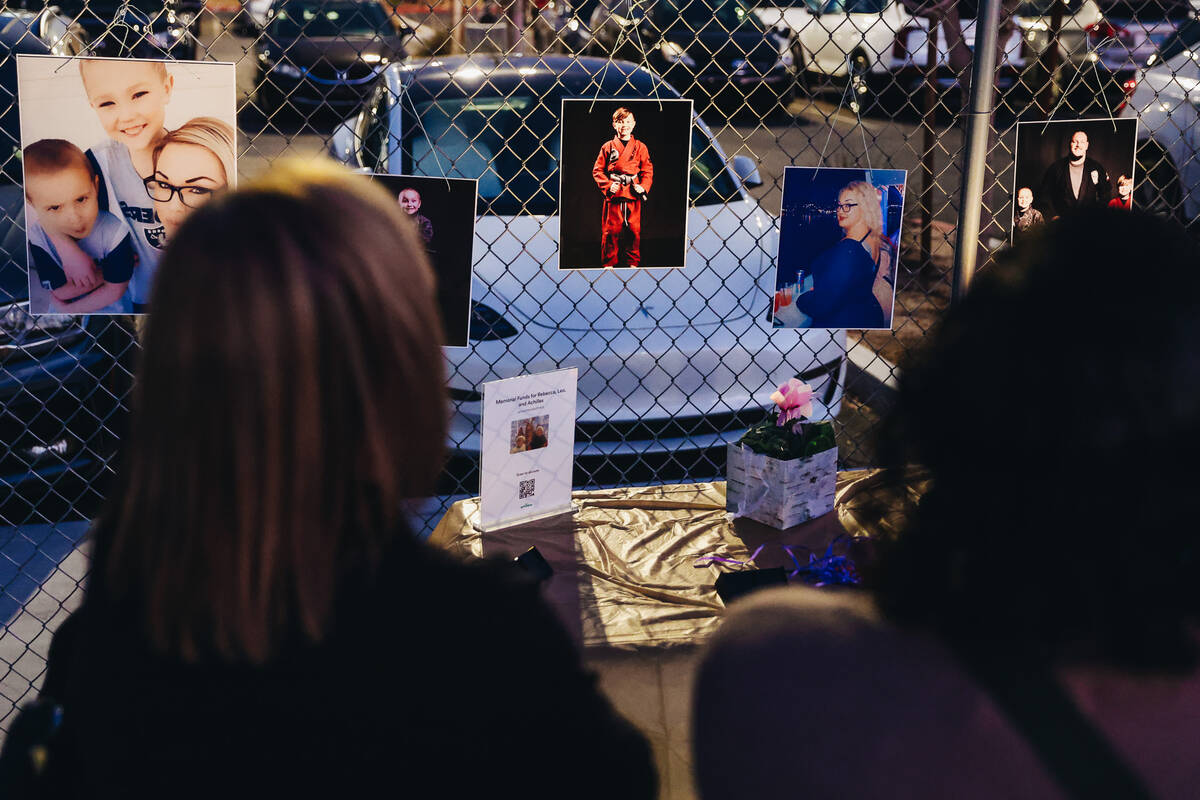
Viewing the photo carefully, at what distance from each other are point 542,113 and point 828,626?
3788 mm

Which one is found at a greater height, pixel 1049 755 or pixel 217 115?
pixel 217 115

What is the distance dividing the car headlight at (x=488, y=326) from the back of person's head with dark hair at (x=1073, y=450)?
9.33 feet

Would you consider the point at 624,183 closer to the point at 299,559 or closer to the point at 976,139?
the point at 976,139

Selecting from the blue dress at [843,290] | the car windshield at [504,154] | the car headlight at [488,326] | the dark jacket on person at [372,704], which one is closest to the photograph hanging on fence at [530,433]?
the blue dress at [843,290]

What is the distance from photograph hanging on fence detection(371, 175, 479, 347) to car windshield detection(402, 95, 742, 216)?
1.52 meters

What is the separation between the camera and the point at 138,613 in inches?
36.4

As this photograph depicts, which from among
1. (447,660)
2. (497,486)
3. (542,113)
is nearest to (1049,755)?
(447,660)

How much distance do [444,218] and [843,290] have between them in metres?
0.97

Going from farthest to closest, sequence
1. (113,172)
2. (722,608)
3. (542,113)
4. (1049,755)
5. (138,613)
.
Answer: (542,113) < (113,172) < (722,608) < (138,613) < (1049,755)

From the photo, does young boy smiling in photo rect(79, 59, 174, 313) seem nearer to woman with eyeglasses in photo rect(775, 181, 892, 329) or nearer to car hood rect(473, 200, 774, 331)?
woman with eyeglasses in photo rect(775, 181, 892, 329)

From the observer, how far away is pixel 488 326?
12.1ft

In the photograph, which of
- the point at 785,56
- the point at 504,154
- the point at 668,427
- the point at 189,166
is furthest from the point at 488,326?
the point at 785,56

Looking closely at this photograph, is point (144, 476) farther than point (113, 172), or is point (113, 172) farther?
point (113, 172)

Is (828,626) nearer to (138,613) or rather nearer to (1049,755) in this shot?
(1049,755)
